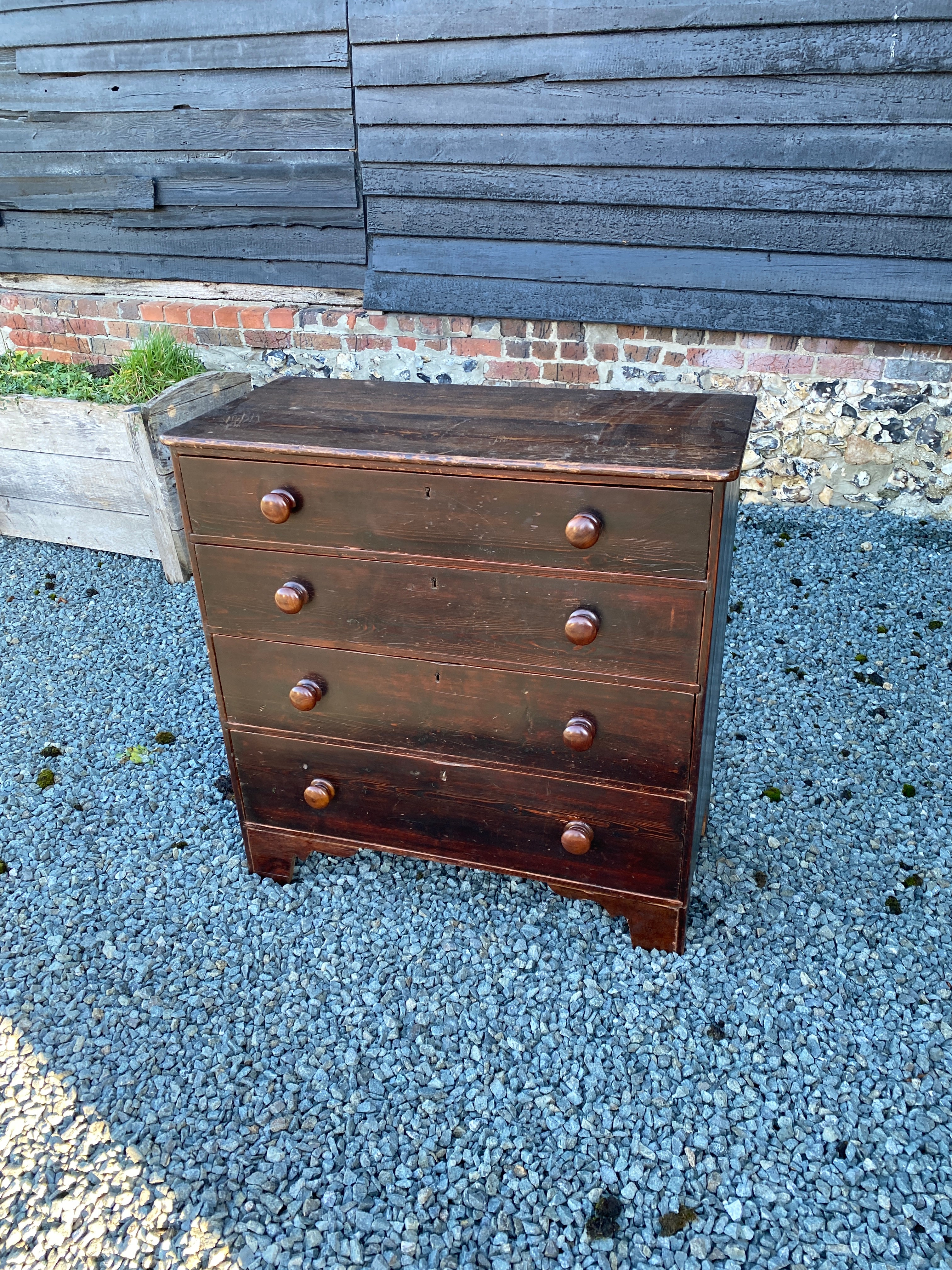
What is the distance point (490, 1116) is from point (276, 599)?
44.8 inches

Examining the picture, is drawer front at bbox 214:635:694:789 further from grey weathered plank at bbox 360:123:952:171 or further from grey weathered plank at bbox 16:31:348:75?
grey weathered plank at bbox 16:31:348:75

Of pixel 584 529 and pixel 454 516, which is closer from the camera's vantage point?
pixel 584 529

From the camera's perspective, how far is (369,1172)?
165 centimetres

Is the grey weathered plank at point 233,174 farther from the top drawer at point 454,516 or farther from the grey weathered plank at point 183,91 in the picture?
the top drawer at point 454,516

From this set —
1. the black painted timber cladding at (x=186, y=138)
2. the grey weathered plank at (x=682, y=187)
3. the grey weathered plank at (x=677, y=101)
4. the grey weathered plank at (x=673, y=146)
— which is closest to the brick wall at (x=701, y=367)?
the black painted timber cladding at (x=186, y=138)

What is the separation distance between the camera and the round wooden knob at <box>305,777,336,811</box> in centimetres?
213

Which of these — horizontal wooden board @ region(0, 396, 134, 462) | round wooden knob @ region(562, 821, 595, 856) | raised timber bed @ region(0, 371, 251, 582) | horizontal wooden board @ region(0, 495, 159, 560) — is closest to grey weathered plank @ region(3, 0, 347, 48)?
raised timber bed @ region(0, 371, 251, 582)

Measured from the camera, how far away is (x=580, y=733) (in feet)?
5.97

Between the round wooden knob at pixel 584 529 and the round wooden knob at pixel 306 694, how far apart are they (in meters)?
0.72

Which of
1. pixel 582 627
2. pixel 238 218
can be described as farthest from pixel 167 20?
pixel 582 627

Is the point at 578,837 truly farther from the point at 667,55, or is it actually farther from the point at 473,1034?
the point at 667,55

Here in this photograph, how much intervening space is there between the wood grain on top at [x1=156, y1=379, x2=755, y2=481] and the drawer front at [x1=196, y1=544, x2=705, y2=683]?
0.23m

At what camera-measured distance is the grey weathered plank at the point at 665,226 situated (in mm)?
3451

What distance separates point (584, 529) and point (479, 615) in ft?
1.06
